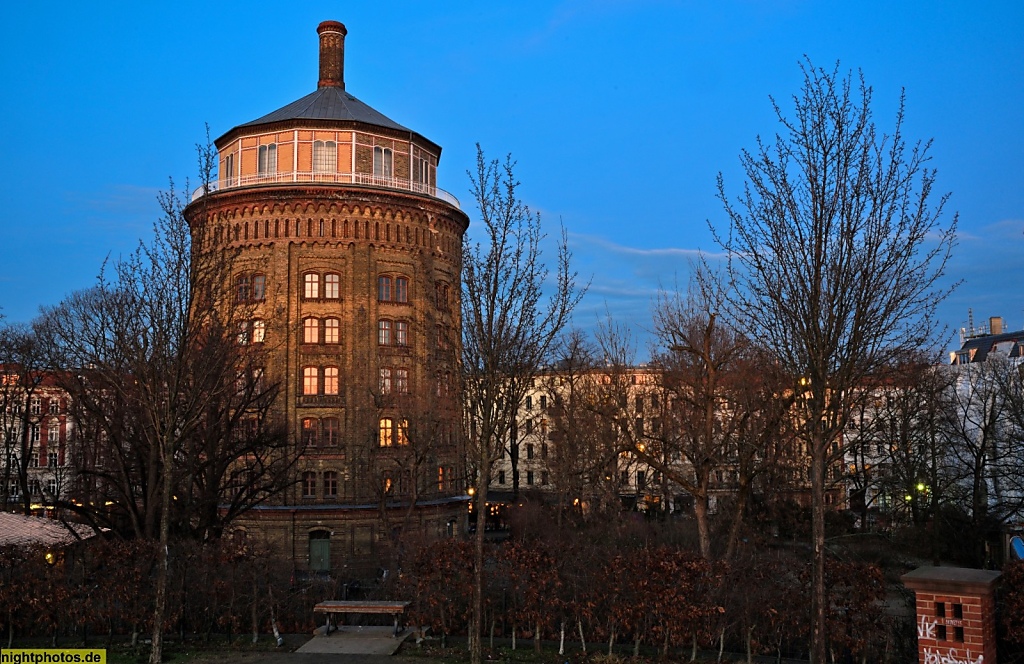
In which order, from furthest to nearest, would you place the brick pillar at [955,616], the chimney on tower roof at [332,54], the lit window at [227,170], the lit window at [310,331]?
the chimney on tower roof at [332,54]
the lit window at [227,170]
the lit window at [310,331]
the brick pillar at [955,616]

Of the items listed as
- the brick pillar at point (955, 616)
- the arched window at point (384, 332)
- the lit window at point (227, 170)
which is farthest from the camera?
the lit window at point (227, 170)

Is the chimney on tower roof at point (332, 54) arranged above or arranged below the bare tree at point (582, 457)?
above

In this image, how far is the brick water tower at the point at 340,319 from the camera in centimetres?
3756

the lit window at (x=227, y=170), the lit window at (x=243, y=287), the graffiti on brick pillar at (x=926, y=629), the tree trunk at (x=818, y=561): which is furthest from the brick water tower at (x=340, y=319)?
the graffiti on brick pillar at (x=926, y=629)

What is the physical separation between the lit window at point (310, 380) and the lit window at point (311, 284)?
3.38 meters

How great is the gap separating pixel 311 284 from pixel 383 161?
7106mm

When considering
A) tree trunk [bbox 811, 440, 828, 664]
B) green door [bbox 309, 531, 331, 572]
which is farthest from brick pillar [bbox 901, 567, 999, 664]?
green door [bbox 309, 531, 331, 572]

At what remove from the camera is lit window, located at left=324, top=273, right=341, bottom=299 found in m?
39.0

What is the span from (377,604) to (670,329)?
390 inches

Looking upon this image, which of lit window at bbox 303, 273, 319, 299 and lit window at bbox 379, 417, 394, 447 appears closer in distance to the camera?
lit window at bbox 303, 273, 319, 299

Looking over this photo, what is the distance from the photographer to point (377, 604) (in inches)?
553

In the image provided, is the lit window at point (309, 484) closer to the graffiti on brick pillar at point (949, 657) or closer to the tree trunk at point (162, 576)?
the tree trunk at point (162, 576)

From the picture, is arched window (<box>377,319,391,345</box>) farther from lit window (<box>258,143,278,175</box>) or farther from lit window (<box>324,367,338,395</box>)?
lit window (<box>258,143,278,175</box>)

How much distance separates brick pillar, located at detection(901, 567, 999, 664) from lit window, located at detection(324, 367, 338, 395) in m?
31.2
